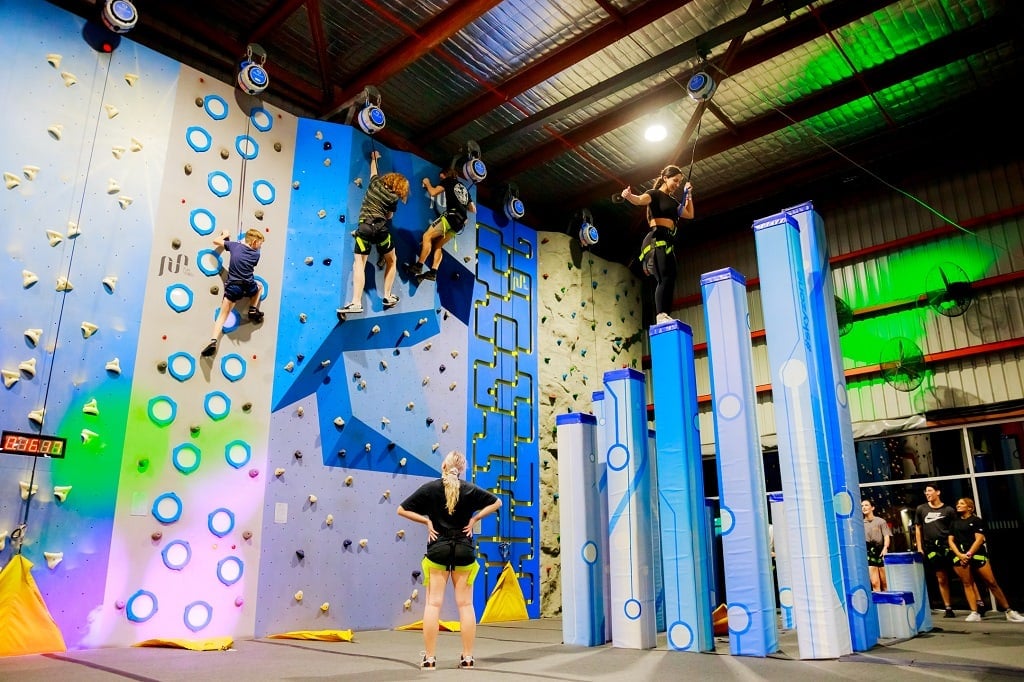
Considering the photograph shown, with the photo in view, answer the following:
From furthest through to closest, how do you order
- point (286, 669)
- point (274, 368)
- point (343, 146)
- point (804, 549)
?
1. point (343, 146)
2. point (274, 368)
3. point (804, 549)
4. point (286, 669)

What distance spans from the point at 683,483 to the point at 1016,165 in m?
7.94

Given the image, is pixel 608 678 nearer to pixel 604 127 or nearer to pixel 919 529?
pixel 919 529

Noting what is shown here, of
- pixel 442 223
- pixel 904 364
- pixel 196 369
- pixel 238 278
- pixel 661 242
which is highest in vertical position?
pixel 442 223

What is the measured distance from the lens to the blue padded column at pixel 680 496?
5496 mm

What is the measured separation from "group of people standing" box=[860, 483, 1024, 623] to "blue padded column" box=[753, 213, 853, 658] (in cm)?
298

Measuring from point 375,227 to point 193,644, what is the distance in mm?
4550

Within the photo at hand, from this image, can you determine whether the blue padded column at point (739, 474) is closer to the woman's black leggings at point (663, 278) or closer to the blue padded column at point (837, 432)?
the blue padded column at point (837, 432)

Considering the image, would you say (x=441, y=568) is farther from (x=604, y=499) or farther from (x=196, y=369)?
(x=196, y=369)

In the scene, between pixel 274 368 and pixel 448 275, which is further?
pixel 448 275

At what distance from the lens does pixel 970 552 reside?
796cm

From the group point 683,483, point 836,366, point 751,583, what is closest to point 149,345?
point 683,483

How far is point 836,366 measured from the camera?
5633mm

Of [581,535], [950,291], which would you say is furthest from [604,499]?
[950,291]

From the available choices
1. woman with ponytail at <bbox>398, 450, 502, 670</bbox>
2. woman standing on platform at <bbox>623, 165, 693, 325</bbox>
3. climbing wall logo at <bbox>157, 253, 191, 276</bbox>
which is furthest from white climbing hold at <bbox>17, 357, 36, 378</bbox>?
woman standing on platform at <bbox>623, 165, 693, 325</bbox>
